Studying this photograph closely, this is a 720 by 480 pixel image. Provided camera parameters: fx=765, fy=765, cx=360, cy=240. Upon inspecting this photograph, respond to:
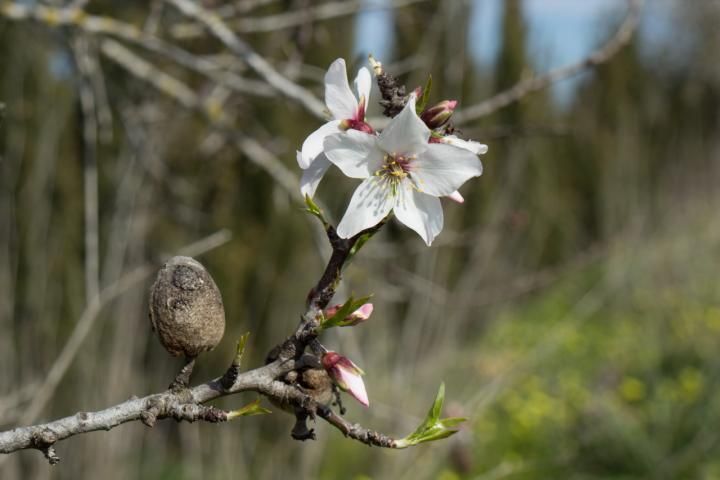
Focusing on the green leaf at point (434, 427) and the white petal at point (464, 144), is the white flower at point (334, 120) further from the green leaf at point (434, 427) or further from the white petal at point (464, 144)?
the green leaf at point (434, 427)

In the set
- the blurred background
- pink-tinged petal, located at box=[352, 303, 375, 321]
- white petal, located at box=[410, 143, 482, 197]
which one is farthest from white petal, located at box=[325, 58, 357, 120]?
the blurred background

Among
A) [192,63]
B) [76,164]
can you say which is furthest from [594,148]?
[192,63]

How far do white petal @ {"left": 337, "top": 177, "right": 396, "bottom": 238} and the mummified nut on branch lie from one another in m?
0.18

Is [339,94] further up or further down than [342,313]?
further up

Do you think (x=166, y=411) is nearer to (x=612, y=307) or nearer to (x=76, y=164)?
(x=76, y=164)

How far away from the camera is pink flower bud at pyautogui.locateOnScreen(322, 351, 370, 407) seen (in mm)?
883

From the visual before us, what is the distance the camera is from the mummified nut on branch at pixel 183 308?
2.89 feet

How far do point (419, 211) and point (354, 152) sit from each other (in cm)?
12

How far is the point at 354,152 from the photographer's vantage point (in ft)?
2.99

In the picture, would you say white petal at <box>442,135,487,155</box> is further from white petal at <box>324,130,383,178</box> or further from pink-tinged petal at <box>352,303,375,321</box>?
pink-tinged petal at <box>352,303,375,321</box>

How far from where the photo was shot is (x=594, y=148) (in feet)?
36.2

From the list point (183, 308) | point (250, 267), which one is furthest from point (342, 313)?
point (250, 267)

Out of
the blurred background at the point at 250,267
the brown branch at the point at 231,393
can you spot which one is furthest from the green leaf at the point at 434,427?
the blurred background at the point at 250,267

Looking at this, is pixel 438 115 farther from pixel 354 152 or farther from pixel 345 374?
pixel 345 374
